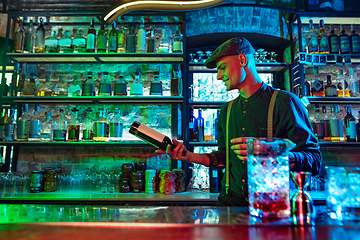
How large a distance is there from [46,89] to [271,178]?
2.94m

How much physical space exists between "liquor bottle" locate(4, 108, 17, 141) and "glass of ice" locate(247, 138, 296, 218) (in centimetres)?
276

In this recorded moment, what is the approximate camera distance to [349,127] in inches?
98.9

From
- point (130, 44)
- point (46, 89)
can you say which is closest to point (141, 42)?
point (130, 44)

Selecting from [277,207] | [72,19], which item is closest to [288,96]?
[277,207]

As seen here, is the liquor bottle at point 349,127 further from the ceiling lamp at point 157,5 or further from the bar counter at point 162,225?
the bar counter at point 162,225

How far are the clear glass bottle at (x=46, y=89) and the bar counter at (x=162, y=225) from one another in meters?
2.11

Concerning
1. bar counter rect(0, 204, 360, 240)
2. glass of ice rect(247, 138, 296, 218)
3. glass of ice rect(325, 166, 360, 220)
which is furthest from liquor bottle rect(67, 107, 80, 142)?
glass of ice rect(325, 166, 360, 220)

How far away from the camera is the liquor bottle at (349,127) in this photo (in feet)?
8.11

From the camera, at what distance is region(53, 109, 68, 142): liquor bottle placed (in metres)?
2.60

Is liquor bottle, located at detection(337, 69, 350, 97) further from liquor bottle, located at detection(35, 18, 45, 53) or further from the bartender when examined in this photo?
liquor bottle, located at detection(35, 18, 45, 53)

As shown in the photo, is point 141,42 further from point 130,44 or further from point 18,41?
point 18,41

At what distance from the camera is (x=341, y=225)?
666 mm

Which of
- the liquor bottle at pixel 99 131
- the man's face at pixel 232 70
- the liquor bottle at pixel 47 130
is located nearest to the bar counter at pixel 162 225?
the man's face at pixel 232 70

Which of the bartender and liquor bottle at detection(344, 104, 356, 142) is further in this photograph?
liquor bottle at detection(344, 104, 356, 142)
